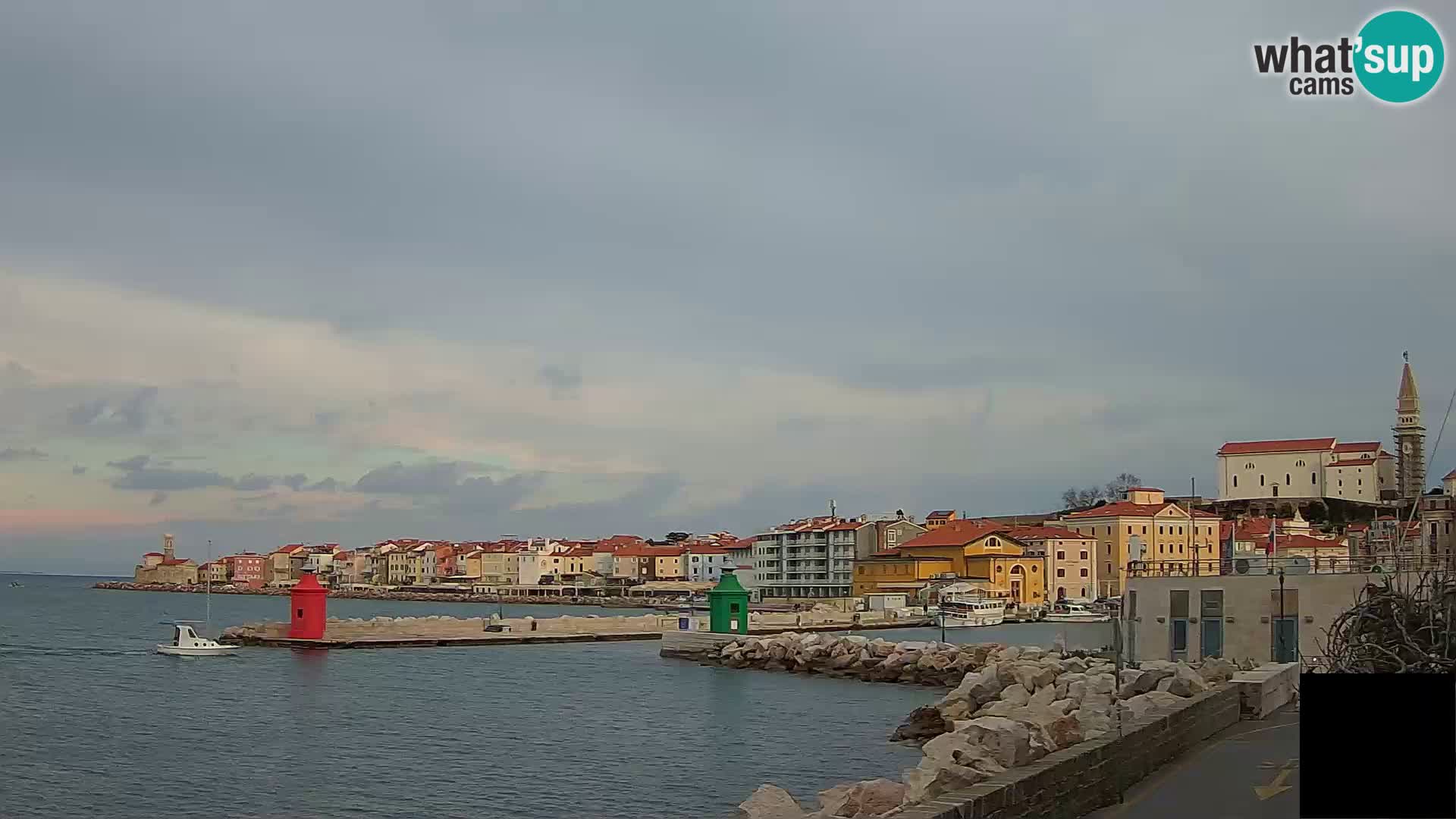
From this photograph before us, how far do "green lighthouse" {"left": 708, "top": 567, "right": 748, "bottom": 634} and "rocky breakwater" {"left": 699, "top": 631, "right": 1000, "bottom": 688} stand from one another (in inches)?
150

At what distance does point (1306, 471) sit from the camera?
12762 cm

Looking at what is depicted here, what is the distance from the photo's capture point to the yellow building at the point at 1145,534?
334 ft

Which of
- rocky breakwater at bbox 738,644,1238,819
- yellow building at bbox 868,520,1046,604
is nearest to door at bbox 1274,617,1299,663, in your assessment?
rocky breakwater at bbox 738,644,1238,819

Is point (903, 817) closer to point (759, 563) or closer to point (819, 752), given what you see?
point (819, 752)

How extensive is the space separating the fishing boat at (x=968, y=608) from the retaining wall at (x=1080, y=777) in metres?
67.4

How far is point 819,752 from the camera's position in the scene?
26.4m

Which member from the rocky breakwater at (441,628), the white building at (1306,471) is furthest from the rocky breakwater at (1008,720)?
the white building at (1306,471)

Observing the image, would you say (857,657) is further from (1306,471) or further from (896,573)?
(1306,471)

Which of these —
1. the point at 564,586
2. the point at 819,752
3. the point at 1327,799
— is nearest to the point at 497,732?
the point at 819,752

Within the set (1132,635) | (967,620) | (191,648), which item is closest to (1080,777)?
(1132,635)

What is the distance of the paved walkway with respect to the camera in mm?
10750

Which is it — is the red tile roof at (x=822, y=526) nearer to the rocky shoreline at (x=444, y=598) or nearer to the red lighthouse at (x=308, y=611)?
the rocky shoreline at (x=444, y=598)

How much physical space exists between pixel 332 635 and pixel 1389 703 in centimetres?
5973

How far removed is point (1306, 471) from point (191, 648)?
106 m
